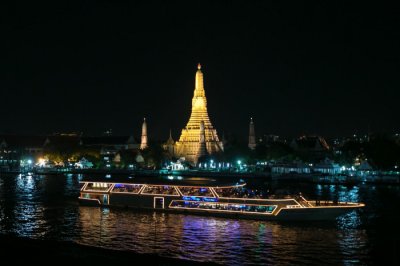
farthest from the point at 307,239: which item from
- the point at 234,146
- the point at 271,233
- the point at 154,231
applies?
the point at 234,146

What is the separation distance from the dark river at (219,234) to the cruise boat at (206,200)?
1.02 metres

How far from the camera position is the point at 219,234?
34.8 m

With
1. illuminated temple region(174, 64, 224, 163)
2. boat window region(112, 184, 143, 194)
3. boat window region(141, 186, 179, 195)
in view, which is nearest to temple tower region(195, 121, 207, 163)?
illuminated temple region(174, 64, 224, 163)

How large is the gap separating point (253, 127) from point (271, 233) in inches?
3856

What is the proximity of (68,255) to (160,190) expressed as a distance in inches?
748

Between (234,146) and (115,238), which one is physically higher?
(234,146)

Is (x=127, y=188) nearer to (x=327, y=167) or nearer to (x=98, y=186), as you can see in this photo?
(x=98, y=186)

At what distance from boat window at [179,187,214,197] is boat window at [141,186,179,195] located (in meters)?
0.60

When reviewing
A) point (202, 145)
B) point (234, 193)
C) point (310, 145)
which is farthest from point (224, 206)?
point (310, 145)

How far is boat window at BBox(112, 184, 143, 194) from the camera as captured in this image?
4675cm

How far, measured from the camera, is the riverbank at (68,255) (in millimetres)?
25625

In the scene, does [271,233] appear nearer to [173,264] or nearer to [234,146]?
[173,264]

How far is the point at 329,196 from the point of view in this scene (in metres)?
60.4

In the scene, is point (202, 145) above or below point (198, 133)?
below
